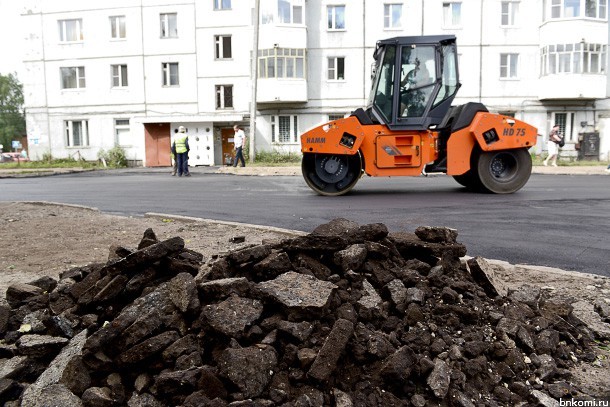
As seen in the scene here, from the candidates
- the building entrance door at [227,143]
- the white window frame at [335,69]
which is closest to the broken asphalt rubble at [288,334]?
the white window frame at [335,69]

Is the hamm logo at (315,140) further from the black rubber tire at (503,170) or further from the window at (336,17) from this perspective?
the window at (336,17)

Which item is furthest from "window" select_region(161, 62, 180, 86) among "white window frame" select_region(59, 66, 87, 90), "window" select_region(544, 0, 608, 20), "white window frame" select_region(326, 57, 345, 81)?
"window" select_region(544, 0, 608, 20)

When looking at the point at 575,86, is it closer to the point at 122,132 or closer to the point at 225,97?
the point at 225,97

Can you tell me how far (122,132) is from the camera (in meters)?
39.2

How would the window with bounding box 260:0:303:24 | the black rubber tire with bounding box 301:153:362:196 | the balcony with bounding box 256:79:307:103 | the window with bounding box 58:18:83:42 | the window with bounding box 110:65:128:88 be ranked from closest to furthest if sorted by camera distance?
the black rubber tire with bounding box 301:153:362:196 → the balcony with bounding box 256:79:307:103 → the window with bounding box 260:0:303:24 → the window with bounding box 110:65:128:88 → the window with bounding box 58:18:83:42

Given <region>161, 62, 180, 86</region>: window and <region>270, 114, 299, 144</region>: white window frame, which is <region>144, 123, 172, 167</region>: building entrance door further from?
<region>270, 114, 299, 144</region>: white window frame

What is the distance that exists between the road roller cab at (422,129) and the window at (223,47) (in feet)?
86.4

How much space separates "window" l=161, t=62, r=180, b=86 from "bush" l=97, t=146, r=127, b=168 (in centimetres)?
575

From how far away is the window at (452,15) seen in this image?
120ft

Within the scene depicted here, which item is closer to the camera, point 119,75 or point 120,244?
point 120,244

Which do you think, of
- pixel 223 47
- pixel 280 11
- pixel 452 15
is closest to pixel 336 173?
pixel 280 11

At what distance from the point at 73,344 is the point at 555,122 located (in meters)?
38.2

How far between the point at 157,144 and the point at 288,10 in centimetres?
1309

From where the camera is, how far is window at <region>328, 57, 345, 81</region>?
122 ft
